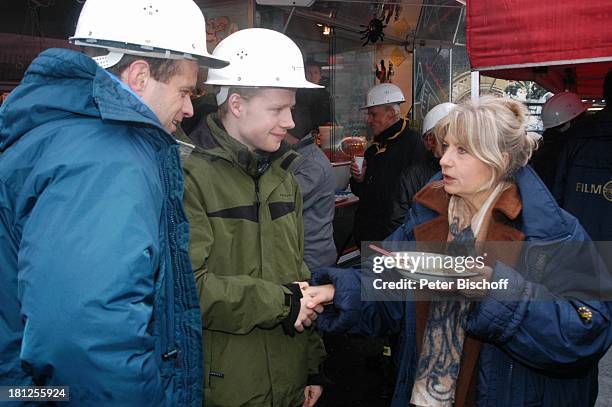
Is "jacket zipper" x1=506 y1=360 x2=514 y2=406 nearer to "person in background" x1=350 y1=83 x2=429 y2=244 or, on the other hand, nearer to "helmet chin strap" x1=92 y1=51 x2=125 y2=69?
"helmet chin strap" x1=92 y1=51 x2=125 y2=69

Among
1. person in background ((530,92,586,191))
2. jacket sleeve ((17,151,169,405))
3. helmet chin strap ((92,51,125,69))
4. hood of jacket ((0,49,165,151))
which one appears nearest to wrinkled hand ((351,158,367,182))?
person in background ((530,92,586,191))

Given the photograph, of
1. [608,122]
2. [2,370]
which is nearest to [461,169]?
[2,370]

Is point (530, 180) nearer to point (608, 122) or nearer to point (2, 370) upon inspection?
point (2, 370)

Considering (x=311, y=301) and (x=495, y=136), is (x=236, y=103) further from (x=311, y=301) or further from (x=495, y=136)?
(x=495, y=136)

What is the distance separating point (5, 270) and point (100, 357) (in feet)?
1.26

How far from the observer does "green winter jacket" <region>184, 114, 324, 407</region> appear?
6.84 feet

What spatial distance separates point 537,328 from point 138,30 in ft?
5.45

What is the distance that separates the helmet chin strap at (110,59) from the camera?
1736mm

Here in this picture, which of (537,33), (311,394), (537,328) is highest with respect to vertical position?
(537,33)

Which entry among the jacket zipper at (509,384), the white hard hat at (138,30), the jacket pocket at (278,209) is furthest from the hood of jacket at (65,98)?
the jacket zipper at (509,384)

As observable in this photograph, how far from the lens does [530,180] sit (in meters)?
2.15

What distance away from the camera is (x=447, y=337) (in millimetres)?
2207

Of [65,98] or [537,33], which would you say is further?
[537,33]

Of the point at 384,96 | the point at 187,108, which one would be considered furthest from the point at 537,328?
the point at 384,96
